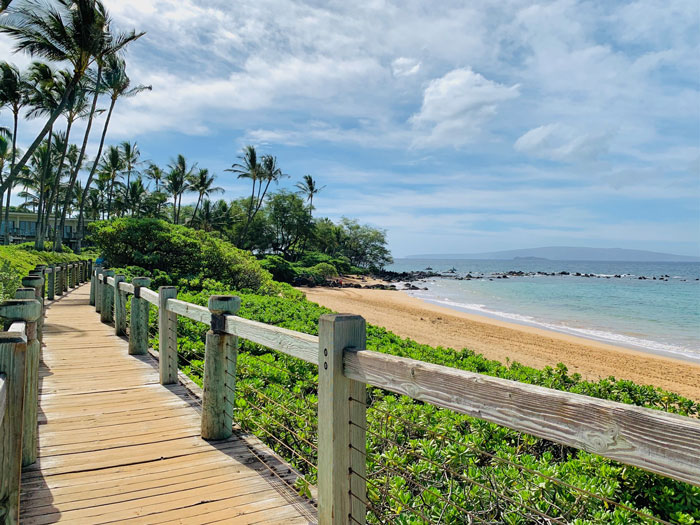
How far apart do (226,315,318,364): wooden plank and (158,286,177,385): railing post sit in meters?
1.67

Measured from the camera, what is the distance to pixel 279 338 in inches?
109

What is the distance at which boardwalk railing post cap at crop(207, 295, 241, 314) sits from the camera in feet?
11.8

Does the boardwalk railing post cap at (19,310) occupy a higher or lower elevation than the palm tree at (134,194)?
lower

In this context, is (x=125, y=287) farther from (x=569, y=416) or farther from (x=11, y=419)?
(x=569, y=416)

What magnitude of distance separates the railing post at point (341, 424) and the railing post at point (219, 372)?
5.48 ft

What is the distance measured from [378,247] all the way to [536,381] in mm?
57591

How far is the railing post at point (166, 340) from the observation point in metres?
4.89

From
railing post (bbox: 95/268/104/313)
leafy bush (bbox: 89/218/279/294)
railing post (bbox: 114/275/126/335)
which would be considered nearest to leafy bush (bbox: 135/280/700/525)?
railing post (bbox: 114/275/126/335)

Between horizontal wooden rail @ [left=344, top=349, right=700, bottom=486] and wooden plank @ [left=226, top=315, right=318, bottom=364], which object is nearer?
horizontal wooden rail @ [left=344, top=349, right=700, bottom=486]

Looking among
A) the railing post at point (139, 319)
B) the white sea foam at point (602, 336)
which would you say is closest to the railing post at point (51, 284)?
the railing post at point (139, 319)

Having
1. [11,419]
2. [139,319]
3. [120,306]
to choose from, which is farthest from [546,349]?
[11,419]

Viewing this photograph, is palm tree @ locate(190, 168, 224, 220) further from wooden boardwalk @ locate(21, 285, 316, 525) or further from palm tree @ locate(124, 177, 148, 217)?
wooden boardwalk @ locate(21, 285, 316, 525)

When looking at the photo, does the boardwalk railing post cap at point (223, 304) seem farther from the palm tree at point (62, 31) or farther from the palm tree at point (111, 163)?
the palm tree at point (111, 163)

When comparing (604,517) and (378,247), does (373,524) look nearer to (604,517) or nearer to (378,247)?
(604,517)
